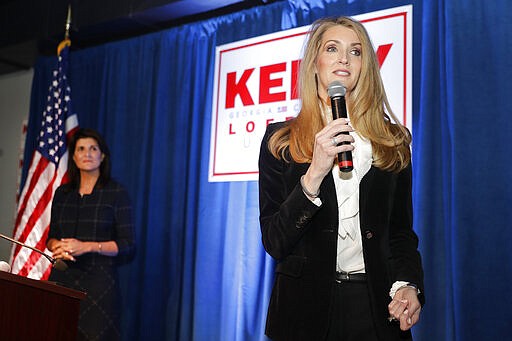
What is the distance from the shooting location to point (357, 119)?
173 centimetres

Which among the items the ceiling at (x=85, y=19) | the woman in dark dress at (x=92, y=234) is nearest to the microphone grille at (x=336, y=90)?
the woman in dark dress at (x=92, y=234)

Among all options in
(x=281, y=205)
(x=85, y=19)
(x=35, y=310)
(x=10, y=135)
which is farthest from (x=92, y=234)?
(x=10, y=135)

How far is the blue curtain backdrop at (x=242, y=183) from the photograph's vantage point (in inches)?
117


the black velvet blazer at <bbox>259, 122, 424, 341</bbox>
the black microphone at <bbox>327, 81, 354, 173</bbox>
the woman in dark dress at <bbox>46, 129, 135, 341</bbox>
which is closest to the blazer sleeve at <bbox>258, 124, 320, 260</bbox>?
the black velvet blazer at <bbox>259, 122, 424, 341</bbox>

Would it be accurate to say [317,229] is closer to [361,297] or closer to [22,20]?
[361,297]

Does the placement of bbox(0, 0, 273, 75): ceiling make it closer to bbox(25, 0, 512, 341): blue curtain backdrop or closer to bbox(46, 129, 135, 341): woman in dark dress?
bbox(25, 0, 512, 341): blue curtain backdrop

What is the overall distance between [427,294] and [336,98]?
6.13ft

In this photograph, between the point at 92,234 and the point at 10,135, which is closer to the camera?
the point at 92,234

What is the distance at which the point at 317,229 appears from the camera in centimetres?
155

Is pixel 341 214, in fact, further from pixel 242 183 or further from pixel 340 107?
pixel 242 183

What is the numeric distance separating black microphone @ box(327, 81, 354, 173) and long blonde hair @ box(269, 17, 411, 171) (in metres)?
0.13

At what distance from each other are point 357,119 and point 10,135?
5119mm

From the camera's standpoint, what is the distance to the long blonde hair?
1652 millimetres

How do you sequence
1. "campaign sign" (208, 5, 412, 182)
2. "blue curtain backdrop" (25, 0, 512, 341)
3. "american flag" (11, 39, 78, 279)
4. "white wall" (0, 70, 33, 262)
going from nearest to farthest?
"blue curtain backdrop" (25, 0, 512, 341) < "campaign sign" (208, 5, 412, 182) < "american flag" (11, 39, 78, 279) < "white wall" (0, 70, 33, 262)
